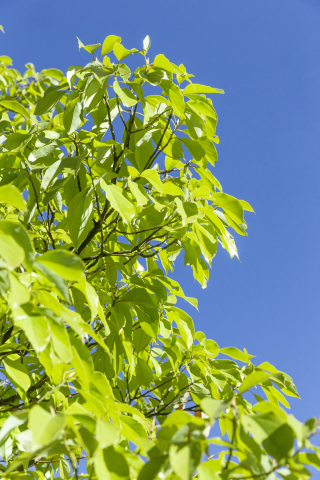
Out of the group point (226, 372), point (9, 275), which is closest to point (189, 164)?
point (226, 372)

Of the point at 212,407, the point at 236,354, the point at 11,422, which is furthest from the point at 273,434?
the point at 236,354

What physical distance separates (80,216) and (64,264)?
63cm

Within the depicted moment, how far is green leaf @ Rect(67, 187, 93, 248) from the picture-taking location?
122 centimetres

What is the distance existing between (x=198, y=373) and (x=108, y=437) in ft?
3.43

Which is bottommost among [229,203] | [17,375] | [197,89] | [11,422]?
[11,422]

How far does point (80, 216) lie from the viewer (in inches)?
49.3

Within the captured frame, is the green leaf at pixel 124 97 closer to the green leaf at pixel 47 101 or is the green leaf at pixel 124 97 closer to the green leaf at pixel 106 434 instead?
the green leaf at pixel 47 101

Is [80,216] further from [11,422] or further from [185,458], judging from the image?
[185,458]

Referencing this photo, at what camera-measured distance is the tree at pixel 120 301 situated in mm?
634

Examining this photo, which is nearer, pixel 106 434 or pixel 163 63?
pixel 106 434

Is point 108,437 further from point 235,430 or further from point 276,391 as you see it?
point 276,391

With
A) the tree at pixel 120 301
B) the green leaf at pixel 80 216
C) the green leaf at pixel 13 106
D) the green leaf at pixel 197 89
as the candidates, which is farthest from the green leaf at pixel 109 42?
the green leaf at pixel 80 216

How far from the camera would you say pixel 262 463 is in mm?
653

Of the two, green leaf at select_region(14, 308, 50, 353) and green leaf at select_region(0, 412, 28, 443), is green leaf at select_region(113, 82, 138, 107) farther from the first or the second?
green leaf at select_region(0, 412, 28, 443)
